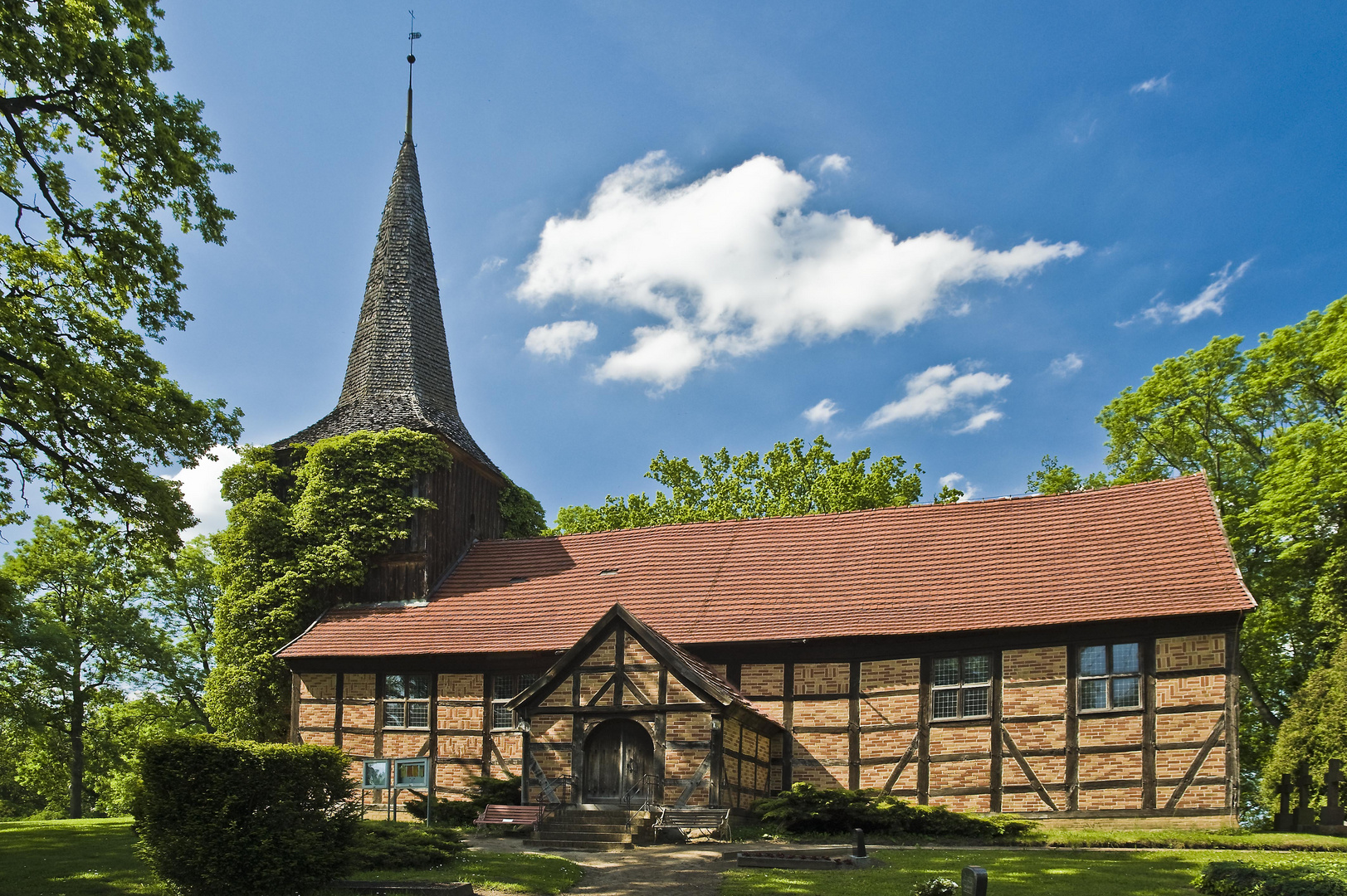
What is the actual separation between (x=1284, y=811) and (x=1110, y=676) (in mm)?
4147

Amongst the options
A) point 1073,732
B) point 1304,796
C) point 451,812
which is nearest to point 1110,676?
point 1073,732

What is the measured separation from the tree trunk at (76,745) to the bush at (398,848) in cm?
2220

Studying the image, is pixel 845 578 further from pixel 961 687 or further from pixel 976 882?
pixel 976 882

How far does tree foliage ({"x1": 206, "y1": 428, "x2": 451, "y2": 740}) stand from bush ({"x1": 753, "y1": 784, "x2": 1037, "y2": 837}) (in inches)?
503

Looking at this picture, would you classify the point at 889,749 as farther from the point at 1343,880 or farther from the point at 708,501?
the point at 708,501

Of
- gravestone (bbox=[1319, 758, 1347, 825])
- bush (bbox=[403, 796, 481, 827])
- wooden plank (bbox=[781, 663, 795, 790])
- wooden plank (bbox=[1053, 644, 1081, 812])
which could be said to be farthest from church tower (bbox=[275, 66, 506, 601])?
gravestone (bbox=[1319, 758, 1347, 825])

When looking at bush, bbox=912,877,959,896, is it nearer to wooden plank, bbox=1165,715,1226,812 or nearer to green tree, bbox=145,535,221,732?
wooden plank, bbox=1165,715,1226,812

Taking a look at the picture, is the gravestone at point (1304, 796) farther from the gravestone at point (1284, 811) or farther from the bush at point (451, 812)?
the bush at point (451, 812)

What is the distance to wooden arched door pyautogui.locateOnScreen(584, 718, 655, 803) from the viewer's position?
66.2 ft

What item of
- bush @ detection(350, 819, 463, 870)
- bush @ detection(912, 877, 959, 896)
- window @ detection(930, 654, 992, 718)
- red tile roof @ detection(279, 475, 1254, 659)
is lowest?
bush @ detection(350, 819, 463, 870)

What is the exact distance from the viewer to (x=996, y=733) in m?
20.2

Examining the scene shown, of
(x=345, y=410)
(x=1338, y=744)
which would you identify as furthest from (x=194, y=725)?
(x=1338, y=744)

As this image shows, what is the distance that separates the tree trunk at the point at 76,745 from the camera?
32.6 m

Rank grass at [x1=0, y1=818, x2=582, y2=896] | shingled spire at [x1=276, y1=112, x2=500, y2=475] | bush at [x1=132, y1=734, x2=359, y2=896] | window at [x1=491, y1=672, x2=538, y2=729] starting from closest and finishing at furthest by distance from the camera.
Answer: bush at [x1=132, y1=734, x2=359, y2=896] → grass at [x1=0, y1=818, x2=582, y2=896] → window at [x1=491, y1=672, x2=538, y2=729] → shingled spire at [x1=276, y1=112, x2=500, y2=475]
